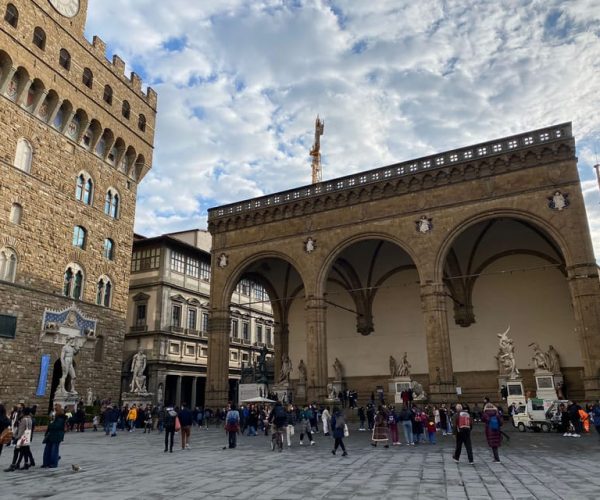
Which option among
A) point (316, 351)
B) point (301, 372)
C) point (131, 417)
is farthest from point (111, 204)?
point (316, 351)

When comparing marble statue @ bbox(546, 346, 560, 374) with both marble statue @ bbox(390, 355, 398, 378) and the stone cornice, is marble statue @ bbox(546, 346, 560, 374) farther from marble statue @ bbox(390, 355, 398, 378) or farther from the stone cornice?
the stone cornice

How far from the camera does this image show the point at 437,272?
23.0m

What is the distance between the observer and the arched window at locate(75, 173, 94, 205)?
30109 mm

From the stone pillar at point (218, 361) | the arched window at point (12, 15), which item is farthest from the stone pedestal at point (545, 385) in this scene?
the arched window at point (12, 15)

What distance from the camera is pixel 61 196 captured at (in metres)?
28.6

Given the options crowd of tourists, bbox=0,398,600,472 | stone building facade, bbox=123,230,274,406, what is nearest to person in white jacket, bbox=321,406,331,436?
crowd of tourists, bbox=0,398,600,472

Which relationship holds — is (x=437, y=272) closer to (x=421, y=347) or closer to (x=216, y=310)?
(x=421, y=347)

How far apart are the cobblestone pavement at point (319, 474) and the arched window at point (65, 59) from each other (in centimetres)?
2327

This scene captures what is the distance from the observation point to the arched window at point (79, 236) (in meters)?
29.6

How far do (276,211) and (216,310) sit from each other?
664 cm

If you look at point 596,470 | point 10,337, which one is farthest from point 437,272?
point 10,337

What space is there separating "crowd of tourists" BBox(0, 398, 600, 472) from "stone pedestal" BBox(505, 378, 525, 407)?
3.67 ft

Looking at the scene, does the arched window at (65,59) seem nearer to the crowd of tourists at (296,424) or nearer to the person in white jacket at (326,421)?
the crowd of tourists at (296,424)

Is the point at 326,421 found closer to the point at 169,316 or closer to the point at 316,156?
the point at 169,316
